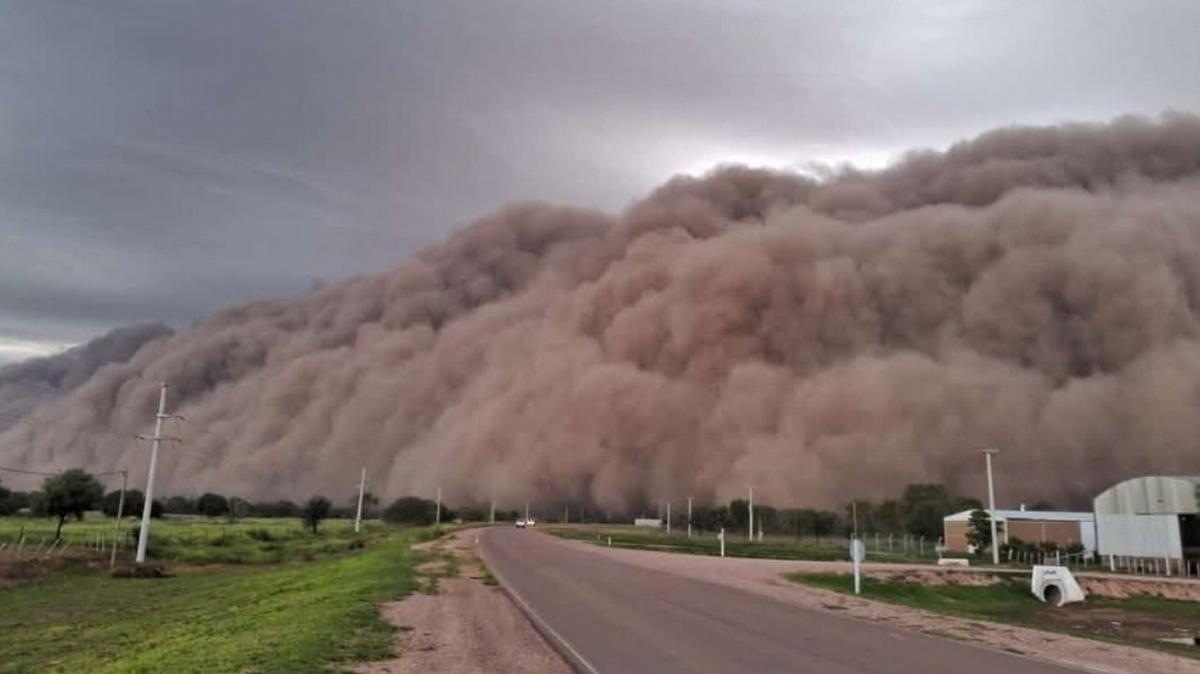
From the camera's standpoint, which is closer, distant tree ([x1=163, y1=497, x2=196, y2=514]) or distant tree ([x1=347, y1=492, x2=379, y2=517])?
distant tree ([x1=347, y1=492, x2=379, y2=517])

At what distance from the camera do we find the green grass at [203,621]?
8680 millimetres

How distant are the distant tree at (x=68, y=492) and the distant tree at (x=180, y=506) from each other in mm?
37295

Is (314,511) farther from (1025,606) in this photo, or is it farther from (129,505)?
(1025,606)

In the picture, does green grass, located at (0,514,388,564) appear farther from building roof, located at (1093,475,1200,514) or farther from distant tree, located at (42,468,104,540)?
building roof, located at (1093,475,1200,514)

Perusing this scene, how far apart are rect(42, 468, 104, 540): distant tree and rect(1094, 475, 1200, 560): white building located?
159 ft

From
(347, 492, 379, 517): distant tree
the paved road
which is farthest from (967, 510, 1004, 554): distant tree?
(347, 492, 379, 517): distant tree

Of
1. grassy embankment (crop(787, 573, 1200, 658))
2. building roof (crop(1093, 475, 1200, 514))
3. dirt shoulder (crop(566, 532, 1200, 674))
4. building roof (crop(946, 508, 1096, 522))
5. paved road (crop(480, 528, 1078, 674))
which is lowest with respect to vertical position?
grassy embankment (crop(787, 573, 1200, 658))

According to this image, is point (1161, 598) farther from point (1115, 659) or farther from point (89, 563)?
point (89, 563)

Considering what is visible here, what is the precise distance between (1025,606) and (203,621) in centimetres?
1942

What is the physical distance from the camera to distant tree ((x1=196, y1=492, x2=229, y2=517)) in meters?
76.5

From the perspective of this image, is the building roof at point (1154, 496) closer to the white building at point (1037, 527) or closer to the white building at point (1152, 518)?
the white building at point (1152, 518)

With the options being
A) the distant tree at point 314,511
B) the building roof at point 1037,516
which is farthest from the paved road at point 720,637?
the building roof at point 1037,516

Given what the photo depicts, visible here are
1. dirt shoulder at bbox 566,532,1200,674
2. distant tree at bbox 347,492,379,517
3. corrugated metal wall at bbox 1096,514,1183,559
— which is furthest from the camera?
distant tree at bbox 347,492,379,517

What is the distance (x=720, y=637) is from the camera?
10508 mm
